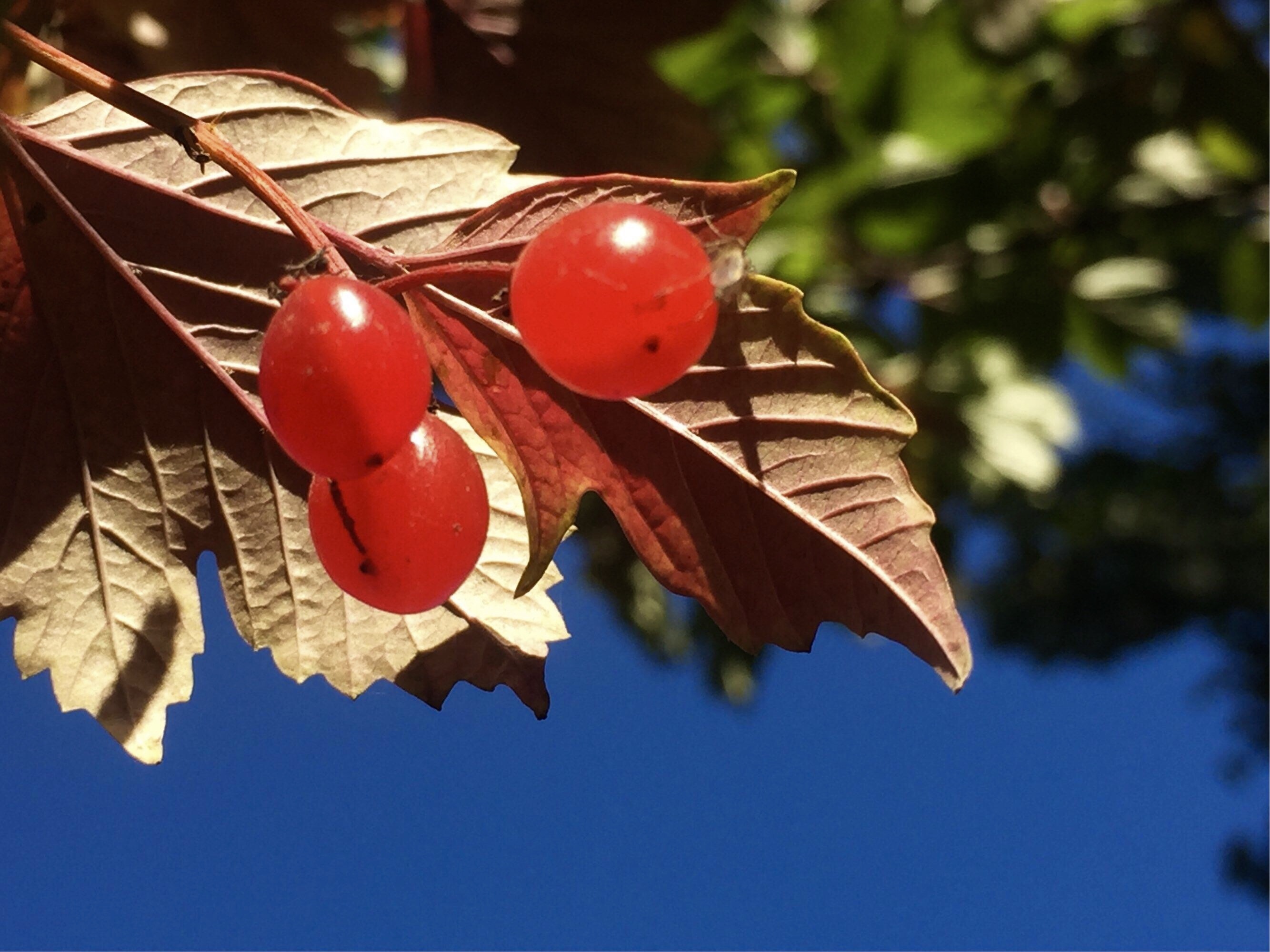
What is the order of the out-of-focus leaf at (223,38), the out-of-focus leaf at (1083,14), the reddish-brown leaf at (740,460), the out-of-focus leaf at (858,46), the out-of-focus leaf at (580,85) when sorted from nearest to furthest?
1. the reddish-brown leaf at (740,460)
2. the out-of-focus leaf at (223,38)
3. the out-of-focus leaf at (580,85)
4. the out-of-focus leaf at (858,46)
5. the out-of-focus leaf at (1083,14)

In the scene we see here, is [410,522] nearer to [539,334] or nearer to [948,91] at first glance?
[539,334]

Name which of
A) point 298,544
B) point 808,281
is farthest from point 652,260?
point 808,281

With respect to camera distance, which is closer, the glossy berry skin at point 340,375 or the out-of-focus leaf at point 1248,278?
the glossy berry skin at point 340,375

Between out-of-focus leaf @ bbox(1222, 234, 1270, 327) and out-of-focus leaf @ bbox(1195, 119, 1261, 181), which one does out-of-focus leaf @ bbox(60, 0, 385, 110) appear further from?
out-of-focus leaf @ bbox(1222, 234, 1270, 327)

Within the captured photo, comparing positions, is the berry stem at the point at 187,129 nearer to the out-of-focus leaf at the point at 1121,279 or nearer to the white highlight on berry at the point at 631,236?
the white highlight on berry at the point at 631,236

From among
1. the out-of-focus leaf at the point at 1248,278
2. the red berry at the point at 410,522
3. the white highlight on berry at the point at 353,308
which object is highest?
the out-of-focus leaf at the point at 1248,278

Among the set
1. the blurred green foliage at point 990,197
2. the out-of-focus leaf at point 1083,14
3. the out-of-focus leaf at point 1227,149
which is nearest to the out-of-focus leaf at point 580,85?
the blurred green foliage at point 990,197

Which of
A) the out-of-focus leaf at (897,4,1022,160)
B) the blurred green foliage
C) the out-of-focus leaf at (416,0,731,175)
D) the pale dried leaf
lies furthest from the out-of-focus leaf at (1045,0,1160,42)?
the pale dried leaf

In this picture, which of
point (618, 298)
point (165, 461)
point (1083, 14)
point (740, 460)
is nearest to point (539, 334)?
point (618, 298)
